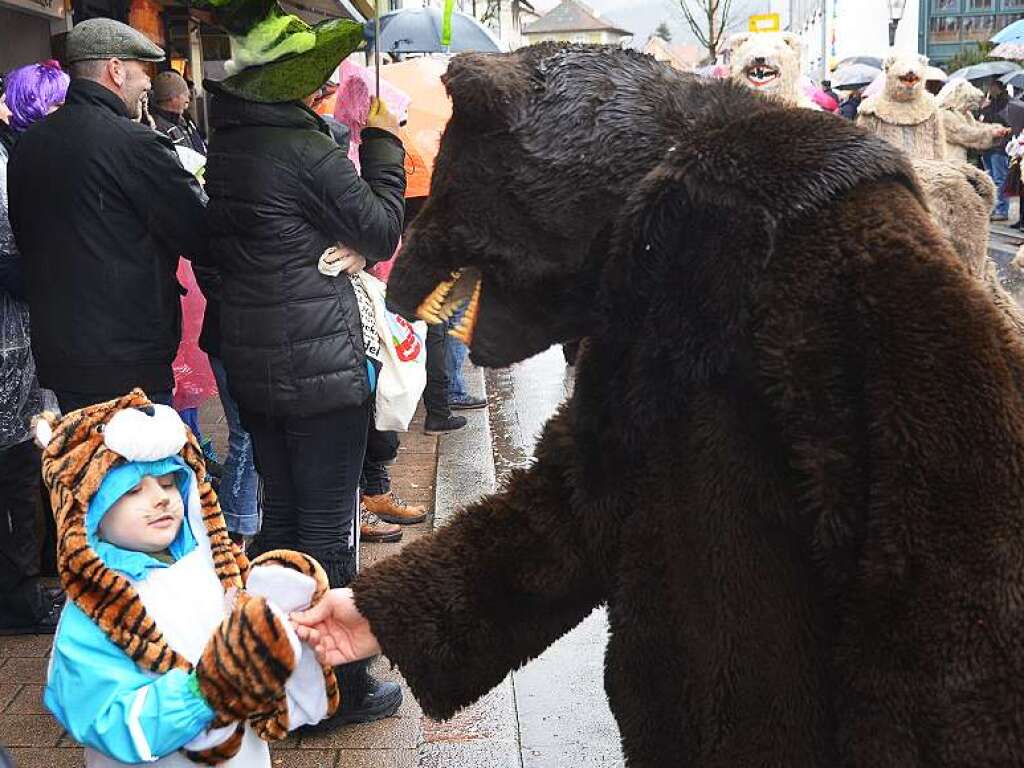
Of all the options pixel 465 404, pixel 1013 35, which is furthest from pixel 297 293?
pixel 1013 35

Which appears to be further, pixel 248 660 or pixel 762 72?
pixel 762 72

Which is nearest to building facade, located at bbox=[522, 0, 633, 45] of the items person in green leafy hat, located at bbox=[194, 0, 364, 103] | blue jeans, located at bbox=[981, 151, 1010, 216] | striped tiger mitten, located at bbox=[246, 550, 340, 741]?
blue jeans, located at bbox=[981, 151, 1010, 216]

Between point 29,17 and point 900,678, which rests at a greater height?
point 900,678

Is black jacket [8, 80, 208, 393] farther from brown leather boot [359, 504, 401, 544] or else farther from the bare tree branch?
the bare tree branch

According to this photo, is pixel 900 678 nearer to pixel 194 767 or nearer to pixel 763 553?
pixel 763 553

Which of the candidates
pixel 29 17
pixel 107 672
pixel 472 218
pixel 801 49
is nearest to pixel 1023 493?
pixel 472 218

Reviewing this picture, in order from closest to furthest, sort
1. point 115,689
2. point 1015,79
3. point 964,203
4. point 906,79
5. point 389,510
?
point 115,689, point 964,203, point 389,510, point 906,79, point 1015,79

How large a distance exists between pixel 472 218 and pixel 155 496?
104 cm

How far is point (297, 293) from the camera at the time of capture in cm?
339

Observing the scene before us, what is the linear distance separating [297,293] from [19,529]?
1644 mm

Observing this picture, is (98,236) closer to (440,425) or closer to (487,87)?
(487,87)

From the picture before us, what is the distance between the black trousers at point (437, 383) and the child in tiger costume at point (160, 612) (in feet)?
14.7

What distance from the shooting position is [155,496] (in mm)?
2467

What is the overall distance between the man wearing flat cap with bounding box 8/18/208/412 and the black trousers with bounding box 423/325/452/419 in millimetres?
3437
